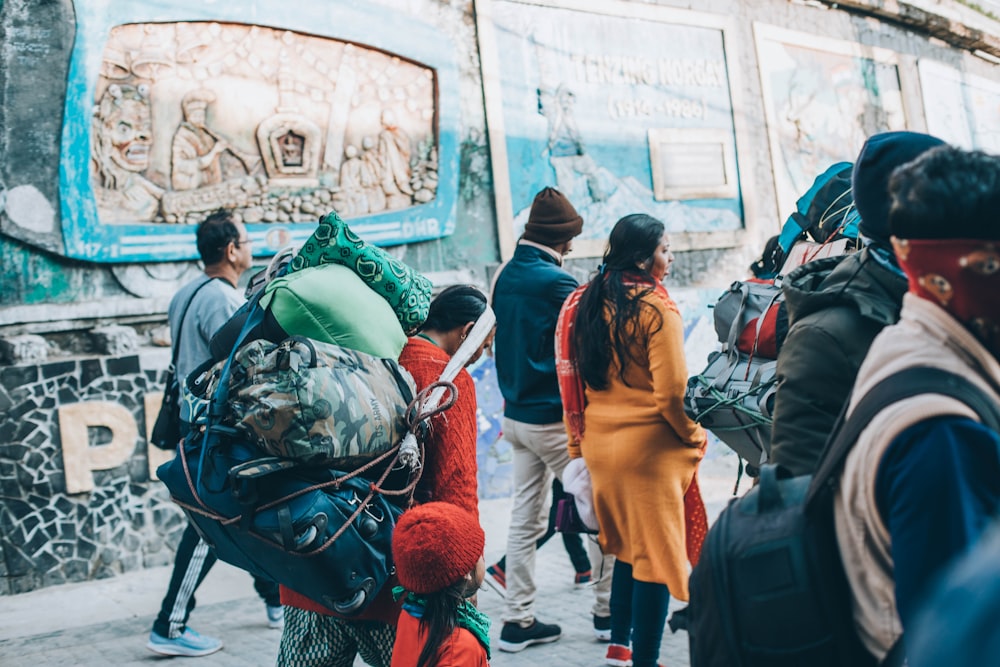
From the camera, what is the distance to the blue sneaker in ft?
15.3

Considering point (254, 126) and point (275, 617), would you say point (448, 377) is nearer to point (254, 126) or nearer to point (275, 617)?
point (275, 617)

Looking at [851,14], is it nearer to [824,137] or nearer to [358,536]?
[824,137]

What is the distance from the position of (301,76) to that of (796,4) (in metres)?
6.32

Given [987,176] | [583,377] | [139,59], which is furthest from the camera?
[139,59]

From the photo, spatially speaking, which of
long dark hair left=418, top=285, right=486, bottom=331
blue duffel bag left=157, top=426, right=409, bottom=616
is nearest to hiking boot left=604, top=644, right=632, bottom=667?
long dark hair left=418, top=285, right=486, bottom=331

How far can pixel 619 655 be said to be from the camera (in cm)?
426

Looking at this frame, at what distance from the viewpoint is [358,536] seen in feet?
7.84

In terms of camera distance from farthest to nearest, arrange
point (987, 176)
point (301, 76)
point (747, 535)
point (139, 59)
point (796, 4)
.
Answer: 1. point (796, 4)
2. point (301, 76)
3. point (139, 59)
4. point (747, 535)
5. point (987, 176)

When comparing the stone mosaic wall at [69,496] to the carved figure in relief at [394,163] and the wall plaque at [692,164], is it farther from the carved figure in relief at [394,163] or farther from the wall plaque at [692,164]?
the wall plaque at [692,164]

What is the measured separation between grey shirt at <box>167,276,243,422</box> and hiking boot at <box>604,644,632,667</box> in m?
2.27

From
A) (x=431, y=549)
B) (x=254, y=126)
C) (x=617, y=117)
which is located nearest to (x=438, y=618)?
(x=431, y=549)

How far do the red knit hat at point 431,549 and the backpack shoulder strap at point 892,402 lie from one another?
105 cm

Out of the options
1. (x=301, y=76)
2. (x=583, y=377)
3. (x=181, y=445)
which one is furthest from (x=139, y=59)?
(x=181, y=445)

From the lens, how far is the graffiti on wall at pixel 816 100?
10500mm
